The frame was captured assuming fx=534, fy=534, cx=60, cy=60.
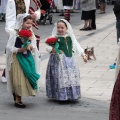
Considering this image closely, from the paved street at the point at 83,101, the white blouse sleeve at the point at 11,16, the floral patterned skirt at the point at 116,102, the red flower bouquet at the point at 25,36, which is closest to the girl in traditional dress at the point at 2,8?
the paved street at the point at 83,101

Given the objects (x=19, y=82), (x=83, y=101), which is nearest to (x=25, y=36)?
(x=19, y=82)

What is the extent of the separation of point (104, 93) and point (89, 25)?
10134mm

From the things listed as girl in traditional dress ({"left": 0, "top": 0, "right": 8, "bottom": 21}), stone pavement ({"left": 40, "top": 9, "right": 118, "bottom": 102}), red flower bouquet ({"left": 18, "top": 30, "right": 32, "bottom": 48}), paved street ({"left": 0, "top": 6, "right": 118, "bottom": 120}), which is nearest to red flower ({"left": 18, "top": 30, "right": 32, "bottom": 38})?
red flower bouquet ({"left": 18, "top": 30, "right": 32, "bottom": 48})

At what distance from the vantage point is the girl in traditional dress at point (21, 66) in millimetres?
7652

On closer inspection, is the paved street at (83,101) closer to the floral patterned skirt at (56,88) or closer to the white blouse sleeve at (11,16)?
the floral patterned skirt at (56,88)

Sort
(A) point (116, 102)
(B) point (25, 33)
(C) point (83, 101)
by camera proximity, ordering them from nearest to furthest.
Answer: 1. (A) point (116, 102)
2. (B) point (25, 33)
3. (C) point (83, 101)

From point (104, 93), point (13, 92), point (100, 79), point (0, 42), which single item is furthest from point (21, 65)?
point (0, 42)

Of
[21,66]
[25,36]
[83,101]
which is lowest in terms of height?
[83,101]

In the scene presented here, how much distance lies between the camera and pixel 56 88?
8.00 meters

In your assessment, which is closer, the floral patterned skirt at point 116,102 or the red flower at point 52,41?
the floral patterned skirt at point 116,102

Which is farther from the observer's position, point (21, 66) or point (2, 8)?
point (2, 8)

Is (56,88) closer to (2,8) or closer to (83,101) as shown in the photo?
(83,101)

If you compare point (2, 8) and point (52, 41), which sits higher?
point (52, 41)

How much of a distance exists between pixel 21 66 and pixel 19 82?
231mm
